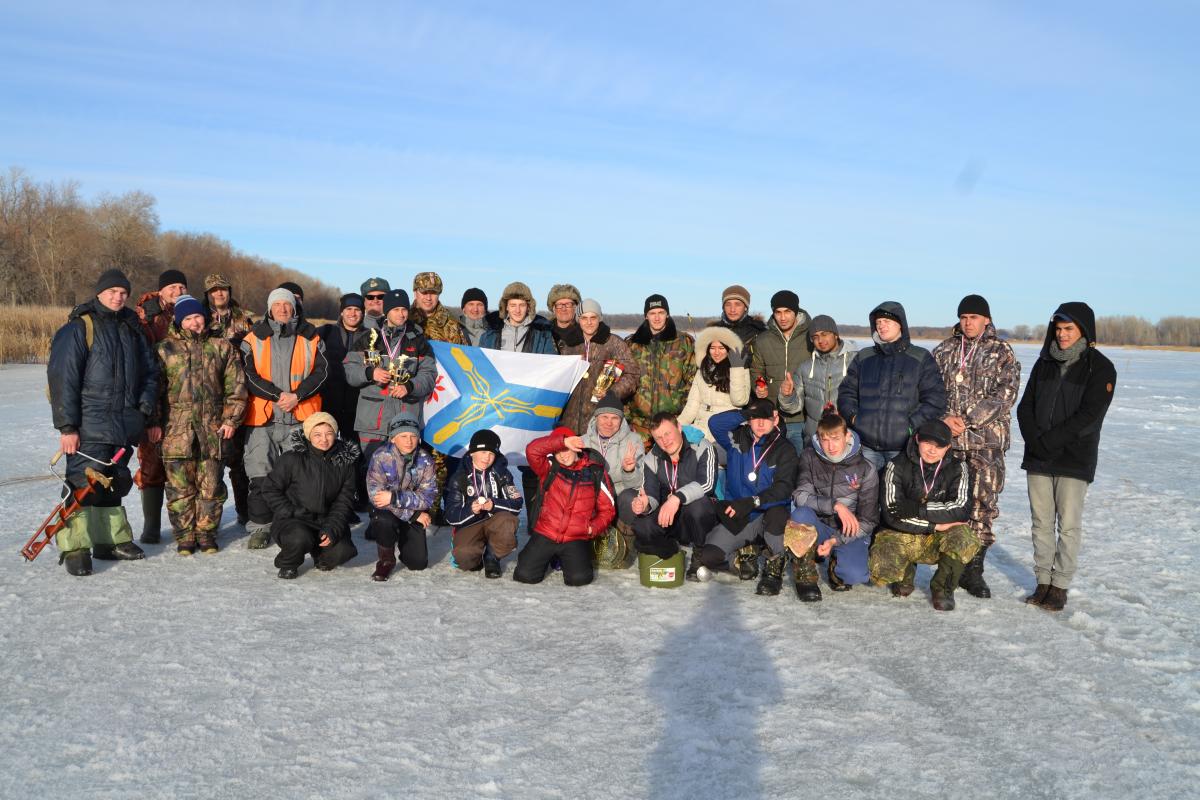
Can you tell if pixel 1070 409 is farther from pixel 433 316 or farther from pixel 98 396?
pixel 98 396

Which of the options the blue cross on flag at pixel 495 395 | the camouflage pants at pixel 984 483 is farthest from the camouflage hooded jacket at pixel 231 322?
the camouflage pants at pixel 984 483

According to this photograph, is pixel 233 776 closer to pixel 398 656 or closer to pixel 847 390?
pixel 398 656

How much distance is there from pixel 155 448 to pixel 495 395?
101 inches

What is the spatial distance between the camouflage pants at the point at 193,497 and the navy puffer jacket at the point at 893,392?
453cm

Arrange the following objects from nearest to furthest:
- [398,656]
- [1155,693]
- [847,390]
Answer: [1155,693] < [398,656] < [847,390]

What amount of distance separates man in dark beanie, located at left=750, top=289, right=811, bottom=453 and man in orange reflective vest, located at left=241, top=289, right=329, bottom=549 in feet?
10.8

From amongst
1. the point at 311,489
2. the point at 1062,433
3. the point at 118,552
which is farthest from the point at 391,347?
the point at 1062,433

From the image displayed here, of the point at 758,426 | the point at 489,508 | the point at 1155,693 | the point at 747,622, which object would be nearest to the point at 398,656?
the point at 489,508

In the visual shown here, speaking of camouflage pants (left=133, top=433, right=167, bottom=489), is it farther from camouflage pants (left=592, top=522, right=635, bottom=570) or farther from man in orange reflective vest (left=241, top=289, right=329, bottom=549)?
camouflage pants (left=592, top=522, right=635, bottom=570)

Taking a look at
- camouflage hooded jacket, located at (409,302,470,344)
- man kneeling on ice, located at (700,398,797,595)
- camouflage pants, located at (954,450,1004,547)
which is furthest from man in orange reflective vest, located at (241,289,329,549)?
camouflage pants, located at (954,450,1004,547)

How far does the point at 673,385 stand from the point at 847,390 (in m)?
1.39

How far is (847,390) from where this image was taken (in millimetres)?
5691

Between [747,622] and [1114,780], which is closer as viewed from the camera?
[1114,780]

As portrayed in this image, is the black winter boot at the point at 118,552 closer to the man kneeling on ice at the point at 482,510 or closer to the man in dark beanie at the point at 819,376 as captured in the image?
the man kneeling on ice at the point at 482,510
